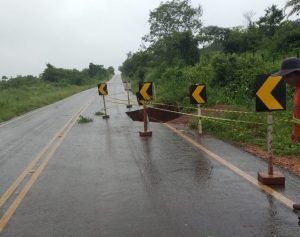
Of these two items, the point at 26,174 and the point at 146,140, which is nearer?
the point at 26,174

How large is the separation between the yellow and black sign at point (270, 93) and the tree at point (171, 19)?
53.8 metres

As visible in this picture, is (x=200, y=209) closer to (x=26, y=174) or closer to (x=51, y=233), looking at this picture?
(x=51, y=233)

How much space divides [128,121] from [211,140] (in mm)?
6821

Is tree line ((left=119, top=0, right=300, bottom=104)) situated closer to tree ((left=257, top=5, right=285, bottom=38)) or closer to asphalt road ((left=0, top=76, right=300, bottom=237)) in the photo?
tree ((left=257, top=5, right=285, bottom=38))

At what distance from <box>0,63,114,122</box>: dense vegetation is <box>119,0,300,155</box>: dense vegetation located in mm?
9861

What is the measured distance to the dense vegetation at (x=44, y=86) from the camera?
31778mm

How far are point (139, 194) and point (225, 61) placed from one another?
1690 centimetres

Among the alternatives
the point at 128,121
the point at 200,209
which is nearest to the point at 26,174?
the point at 200,209

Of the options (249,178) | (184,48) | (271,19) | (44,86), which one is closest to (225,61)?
(249,178)

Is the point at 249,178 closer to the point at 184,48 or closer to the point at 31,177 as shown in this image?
the point at 31,177

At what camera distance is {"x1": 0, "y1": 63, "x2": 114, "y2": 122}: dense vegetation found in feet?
104

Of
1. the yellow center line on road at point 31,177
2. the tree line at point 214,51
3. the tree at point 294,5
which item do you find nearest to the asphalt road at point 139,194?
the yellow center line on road at point 31,177

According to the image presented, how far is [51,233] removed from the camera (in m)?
5.21

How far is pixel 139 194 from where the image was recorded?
6.64 metres
